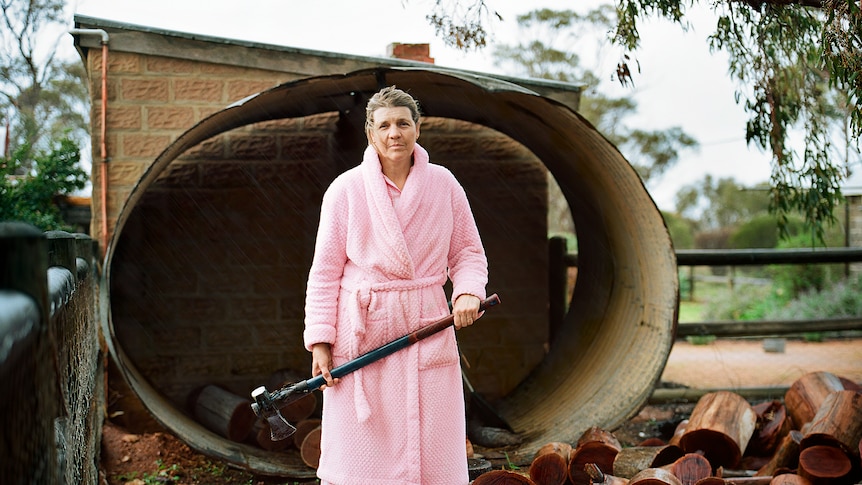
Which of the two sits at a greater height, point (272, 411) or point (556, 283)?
point (556, 283)

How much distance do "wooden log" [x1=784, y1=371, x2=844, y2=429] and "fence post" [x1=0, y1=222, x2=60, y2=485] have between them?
14.3 ft

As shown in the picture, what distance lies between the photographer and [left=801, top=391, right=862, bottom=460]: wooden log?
3.80 meters

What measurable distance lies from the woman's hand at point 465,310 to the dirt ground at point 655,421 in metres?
1.93

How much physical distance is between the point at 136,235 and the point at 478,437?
3.04 meters

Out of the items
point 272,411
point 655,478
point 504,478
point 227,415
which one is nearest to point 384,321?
point 272,411

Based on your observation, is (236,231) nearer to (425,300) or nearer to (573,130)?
(573,130)

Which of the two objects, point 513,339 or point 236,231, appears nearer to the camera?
point 236,231

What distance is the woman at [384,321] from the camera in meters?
2.89

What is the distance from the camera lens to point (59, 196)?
23.6 feet

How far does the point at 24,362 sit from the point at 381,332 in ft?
6.31

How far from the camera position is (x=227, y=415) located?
5.41 m

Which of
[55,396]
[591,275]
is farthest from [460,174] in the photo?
[55,396]

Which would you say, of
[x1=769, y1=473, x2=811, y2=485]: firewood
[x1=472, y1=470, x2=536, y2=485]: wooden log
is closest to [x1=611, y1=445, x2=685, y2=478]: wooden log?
[x1=769, y1=473, x2=811, y2=485]: firewood

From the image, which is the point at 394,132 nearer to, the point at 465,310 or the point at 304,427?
the point at 465,310
